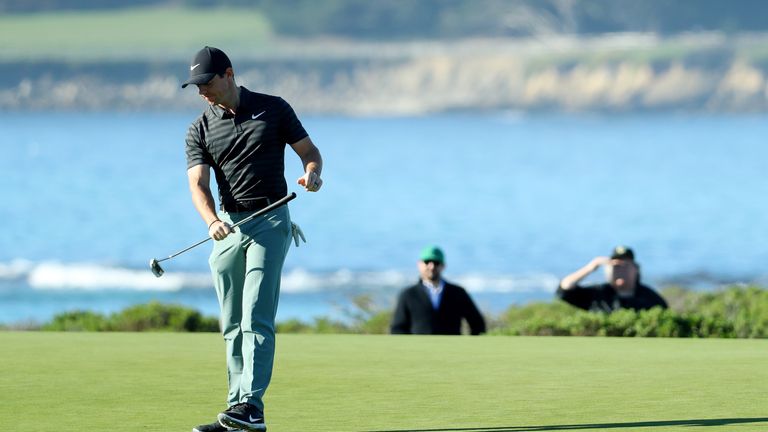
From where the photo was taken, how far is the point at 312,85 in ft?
537

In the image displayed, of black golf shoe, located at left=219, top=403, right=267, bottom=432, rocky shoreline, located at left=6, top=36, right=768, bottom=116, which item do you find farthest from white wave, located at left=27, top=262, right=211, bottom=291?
rocky shoreline, located at left=6, top=36, right=768, bottom=116

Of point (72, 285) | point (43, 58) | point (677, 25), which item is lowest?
point (72, 285)

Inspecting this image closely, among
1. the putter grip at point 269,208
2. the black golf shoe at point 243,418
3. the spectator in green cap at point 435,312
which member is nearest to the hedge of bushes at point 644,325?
the spectator in green cap at point 435,312

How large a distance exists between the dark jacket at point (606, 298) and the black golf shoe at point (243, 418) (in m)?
5.57

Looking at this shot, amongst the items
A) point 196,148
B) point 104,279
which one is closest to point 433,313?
point 196,148

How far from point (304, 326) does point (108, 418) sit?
Answer: 8532 millimetres

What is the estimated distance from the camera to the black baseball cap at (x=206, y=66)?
7242 mm

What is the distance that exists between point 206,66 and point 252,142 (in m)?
0.37

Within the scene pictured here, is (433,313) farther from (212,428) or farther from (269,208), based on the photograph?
(212,428)

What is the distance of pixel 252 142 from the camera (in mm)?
7293

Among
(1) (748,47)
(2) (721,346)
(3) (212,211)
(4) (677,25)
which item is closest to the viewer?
(3) (212,211)

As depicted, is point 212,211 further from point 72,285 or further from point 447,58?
point 447,58

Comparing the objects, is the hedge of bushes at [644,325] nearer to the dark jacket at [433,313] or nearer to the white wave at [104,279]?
the dark jacket at [433,313]

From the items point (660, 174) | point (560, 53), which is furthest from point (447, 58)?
point (660, 174)
